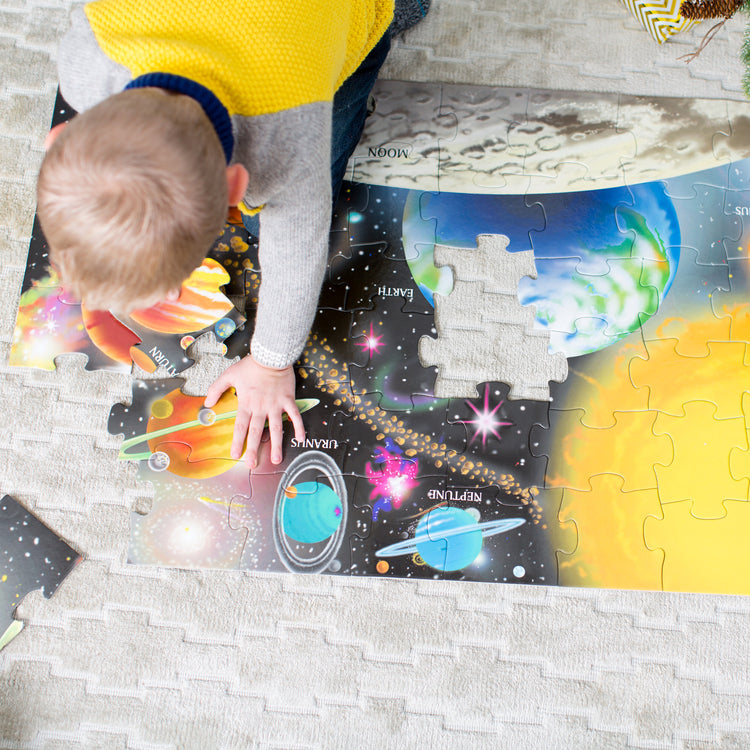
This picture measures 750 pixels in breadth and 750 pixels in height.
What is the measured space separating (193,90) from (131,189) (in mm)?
117

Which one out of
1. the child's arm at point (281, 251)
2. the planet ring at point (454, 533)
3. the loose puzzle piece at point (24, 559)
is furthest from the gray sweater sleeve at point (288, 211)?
the loose puzzle piece at point (24, 559)

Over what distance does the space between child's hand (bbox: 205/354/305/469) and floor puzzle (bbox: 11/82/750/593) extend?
0.09 feet

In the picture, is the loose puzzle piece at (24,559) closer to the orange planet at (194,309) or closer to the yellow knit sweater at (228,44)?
the orange planet at (194,309)

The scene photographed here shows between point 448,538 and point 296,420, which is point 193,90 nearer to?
point 296,420

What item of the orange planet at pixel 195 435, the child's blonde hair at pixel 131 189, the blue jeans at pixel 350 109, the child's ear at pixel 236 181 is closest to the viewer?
the child's blonde hair at pixel 131 189

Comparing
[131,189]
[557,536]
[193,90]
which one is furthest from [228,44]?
[557,536]

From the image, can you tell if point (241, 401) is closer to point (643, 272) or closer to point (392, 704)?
point (392, 704)

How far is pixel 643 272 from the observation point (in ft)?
3.41

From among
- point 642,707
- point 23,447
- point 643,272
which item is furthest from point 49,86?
point 642,707

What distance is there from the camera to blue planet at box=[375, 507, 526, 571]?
3.20ft

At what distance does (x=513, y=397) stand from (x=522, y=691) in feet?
1.49

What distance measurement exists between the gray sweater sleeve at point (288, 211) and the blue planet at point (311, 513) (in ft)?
0.72

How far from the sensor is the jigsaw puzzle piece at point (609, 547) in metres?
0.98

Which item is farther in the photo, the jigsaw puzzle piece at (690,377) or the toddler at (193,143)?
the jigsaw puzzle piece at (690,377)
